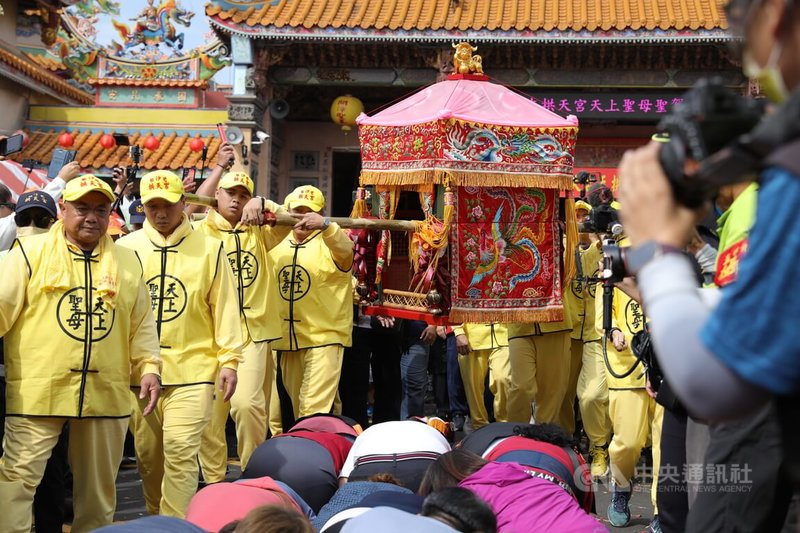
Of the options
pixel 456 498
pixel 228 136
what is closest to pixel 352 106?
pixel 228 136

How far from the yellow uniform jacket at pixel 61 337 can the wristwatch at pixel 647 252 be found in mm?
3658

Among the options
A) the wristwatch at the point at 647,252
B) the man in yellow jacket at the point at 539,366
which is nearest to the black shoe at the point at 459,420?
the man in yellow jacket at the point at 539,366

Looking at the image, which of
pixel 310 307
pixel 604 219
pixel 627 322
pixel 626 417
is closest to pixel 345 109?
pixel 310 307

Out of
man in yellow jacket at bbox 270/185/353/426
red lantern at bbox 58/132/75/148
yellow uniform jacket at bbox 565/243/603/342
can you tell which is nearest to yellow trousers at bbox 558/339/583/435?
yellow uniform jacket at bbox 565/243/603/342

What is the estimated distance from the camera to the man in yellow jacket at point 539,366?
765 cm

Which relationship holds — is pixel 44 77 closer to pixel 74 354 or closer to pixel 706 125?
pixel 74 354

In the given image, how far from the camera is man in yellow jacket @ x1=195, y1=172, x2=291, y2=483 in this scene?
689cm

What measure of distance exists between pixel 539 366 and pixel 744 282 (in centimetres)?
617

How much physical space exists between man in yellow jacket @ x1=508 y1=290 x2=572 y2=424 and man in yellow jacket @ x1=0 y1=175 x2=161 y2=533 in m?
3.29

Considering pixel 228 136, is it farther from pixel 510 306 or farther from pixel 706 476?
pixel 706 476

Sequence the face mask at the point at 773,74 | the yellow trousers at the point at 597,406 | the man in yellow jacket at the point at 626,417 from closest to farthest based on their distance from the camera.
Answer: the face mask at the point at 773,74, the man in yellow jacket at the point at 626,417, the yellow trousers at the point at 597,406

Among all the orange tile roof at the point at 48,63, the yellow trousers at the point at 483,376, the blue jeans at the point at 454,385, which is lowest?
the blue jeans at the point at 454,385

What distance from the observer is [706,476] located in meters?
3.29

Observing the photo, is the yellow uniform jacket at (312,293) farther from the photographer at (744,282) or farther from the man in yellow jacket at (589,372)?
the photographer at (744,282)
